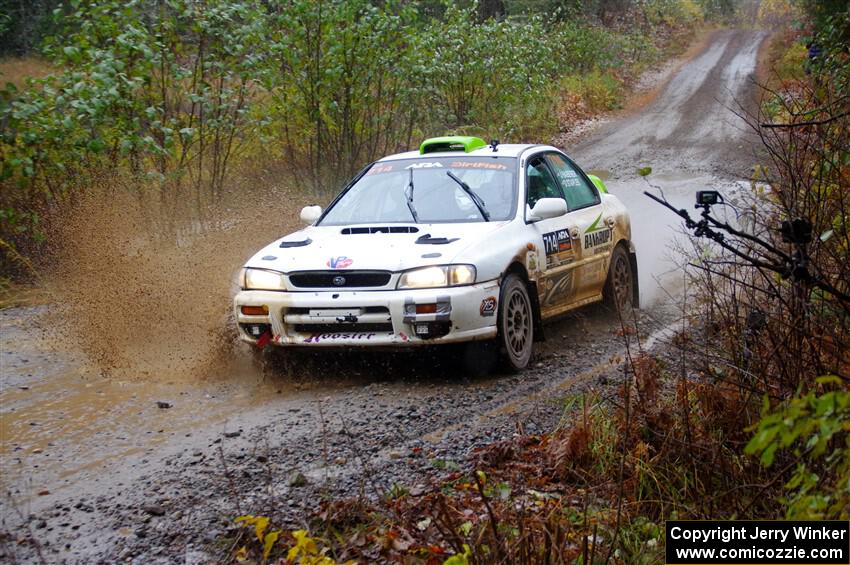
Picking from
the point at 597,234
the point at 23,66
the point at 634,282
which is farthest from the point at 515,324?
the point at 23,66

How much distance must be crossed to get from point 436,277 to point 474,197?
4.50 feet

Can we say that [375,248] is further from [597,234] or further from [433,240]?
[597,234]

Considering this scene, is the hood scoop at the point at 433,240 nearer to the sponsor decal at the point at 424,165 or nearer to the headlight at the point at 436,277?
the headlight at the point at 436,277

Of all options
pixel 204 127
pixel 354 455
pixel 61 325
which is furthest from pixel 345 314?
pixel 204 127

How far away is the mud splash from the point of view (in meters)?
8.48

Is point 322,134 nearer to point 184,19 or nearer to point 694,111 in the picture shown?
point 184,19

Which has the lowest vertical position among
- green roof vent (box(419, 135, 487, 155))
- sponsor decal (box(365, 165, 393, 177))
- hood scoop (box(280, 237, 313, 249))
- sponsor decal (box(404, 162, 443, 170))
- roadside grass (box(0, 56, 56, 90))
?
hood scoop (box(280, 237, 313, 249))

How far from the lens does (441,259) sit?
7258 millimetres

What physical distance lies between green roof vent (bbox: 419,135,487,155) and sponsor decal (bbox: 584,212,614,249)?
128 centimetres

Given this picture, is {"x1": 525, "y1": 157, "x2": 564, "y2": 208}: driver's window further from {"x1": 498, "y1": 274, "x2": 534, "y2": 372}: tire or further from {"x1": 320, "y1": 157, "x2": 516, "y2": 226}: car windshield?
{"x1": 498, "y1": 274, "x2": 534, "y2": 372}: tire

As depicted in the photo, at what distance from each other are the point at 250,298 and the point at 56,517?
2.83 m

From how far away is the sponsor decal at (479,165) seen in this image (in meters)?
8.64

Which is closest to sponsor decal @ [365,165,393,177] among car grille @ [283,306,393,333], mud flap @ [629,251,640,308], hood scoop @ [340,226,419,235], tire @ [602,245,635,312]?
hood scoop @ [340,226,419,235]

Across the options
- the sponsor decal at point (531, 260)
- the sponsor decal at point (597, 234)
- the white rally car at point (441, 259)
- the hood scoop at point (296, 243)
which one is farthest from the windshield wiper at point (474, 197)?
the hood scoop at point (296, 243)
